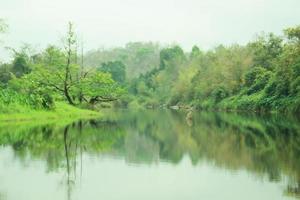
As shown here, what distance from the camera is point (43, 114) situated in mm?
43844

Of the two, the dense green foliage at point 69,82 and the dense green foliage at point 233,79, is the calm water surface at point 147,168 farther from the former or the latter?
the dense green foliage at point 233,79

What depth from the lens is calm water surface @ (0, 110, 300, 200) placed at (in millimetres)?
12656

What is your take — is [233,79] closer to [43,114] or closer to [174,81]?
[174,81]

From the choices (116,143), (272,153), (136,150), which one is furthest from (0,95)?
(272,153)

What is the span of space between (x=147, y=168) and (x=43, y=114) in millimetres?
28100

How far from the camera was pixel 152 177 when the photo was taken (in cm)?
1504

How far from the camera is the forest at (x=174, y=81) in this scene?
55188 millimetres

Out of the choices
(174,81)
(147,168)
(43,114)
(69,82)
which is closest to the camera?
(147,168)

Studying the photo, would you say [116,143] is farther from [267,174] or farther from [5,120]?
[5,120]

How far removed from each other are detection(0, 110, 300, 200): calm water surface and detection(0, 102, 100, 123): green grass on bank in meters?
12.5

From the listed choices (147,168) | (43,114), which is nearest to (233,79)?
(43,114)

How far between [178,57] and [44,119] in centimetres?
9216

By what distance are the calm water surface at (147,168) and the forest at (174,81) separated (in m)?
17.6

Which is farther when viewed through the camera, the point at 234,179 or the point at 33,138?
the point at 33,138
